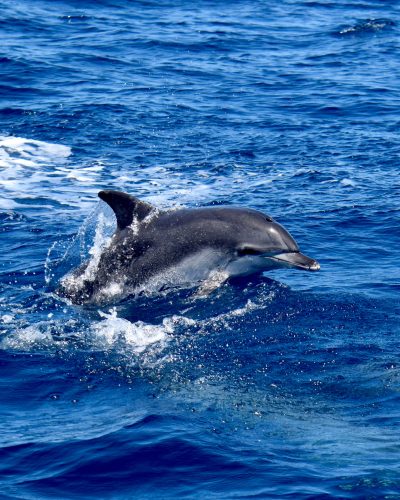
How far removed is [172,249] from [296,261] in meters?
2.14

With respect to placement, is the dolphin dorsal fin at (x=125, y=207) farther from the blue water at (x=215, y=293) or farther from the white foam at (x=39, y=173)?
the white foam at (x=39, y=173)

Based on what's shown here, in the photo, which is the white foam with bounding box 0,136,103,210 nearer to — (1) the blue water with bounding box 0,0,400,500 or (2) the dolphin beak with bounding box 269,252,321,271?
(1) the blue water with bounding box 0,0,400,500

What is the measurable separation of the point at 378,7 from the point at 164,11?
9676mm

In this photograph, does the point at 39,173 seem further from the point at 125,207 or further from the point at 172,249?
the point at 172,249

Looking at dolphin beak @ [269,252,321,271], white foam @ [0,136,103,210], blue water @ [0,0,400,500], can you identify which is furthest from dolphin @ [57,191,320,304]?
white foam @ [0,136,103,210]

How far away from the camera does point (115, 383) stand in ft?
48.4

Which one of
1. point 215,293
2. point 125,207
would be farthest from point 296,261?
point 125,207

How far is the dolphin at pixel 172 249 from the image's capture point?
17.8 metres

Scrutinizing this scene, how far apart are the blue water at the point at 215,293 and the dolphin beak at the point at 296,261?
596 mm

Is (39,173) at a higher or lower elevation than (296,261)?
lower

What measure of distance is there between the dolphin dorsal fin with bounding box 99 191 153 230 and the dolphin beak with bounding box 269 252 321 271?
2361 millimetres

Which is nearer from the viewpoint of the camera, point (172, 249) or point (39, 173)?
point (172, 249)

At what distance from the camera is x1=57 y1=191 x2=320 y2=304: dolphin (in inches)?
701

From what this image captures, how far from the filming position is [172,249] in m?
17.8
